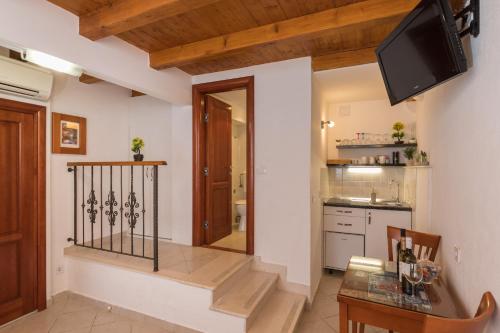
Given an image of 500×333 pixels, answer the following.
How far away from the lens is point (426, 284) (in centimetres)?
153

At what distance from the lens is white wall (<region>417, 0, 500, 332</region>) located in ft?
3.65

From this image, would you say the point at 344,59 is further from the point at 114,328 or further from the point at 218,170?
the point at 114,328

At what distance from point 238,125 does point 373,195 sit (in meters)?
A: 2.96

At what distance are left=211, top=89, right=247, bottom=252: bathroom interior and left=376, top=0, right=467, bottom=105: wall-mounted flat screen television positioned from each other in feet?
7.37

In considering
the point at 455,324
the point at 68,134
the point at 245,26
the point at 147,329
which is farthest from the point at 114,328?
the point at 245,26

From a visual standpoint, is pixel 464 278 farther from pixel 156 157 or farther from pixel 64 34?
pixel 156 157

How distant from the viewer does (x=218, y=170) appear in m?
3.65

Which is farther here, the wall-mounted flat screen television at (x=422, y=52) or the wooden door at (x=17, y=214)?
the wooden door at (x=17, y=214)

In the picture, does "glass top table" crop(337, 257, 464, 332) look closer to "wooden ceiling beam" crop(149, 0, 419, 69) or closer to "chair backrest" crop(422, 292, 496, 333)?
"chair backrest" crop(422, 292, 496, 333)

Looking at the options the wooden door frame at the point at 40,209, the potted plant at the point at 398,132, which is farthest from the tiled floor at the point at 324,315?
the wooden door frame at the point at 40,209

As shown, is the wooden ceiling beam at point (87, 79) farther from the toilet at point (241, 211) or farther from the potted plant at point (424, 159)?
the potted plant at point (424, 159)

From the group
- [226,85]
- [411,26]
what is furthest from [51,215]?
[411,26]

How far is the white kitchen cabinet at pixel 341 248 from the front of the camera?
334 centimetres

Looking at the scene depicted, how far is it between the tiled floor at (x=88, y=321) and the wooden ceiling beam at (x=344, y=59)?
9.70ft
